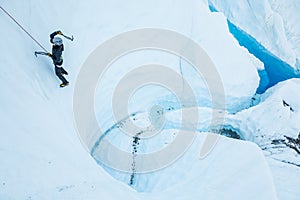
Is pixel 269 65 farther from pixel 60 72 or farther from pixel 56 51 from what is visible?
pixel 56 51

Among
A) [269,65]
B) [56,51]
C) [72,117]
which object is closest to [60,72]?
[56,51]

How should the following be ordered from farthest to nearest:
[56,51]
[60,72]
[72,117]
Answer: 1. [72,117]
2. [60,72]
3. [56,51]

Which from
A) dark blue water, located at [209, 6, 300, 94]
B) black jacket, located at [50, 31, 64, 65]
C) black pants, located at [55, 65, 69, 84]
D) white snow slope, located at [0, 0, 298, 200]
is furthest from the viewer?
dark blue water, located at [209, 6, 300, 94]

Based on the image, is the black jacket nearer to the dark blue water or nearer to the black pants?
the black pants

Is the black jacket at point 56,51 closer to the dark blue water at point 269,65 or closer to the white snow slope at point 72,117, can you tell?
the white snow slope at point 72,117

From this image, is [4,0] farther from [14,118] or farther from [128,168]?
[128,168]

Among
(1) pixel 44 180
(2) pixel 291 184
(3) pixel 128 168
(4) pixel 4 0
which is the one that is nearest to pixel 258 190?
(2) pixel 291 184

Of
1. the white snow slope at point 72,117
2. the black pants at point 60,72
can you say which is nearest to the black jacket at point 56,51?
the black pants at point 60,72

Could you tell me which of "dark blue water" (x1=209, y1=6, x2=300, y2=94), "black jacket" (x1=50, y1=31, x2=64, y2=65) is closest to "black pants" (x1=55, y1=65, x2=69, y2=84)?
"black jacket" (x1=50, y1=31, x2=64, y2=65)
